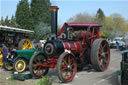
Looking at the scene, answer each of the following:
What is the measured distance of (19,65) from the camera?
780 cm

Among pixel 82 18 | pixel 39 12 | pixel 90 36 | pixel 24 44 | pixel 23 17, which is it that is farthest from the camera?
pixel 82 18

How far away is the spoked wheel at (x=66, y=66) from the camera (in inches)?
214

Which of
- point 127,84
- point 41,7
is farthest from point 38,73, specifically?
point 41,7

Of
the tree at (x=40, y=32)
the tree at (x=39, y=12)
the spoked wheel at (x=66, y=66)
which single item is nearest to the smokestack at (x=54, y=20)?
the spoked wheel at (x=66, y=66)

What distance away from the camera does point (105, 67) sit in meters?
7.64

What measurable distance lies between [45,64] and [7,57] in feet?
8.93

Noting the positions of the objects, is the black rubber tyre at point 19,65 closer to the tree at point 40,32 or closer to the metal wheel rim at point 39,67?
the metal wheel rim at point 39,67

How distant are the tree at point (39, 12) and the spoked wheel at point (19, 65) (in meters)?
22.7

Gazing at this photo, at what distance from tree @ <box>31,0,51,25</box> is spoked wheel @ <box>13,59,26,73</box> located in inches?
895

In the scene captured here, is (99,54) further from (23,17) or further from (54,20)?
(23,17)

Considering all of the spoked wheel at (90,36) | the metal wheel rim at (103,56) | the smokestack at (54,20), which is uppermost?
the smokestack at (54,20)

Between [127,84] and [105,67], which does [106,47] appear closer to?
[105,67]

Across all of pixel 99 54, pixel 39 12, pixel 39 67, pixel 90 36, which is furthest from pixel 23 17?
pixel 39 67

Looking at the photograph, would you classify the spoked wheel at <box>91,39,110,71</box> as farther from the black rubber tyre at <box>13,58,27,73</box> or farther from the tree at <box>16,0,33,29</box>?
the tree at <box>16,0,33,29</box>
